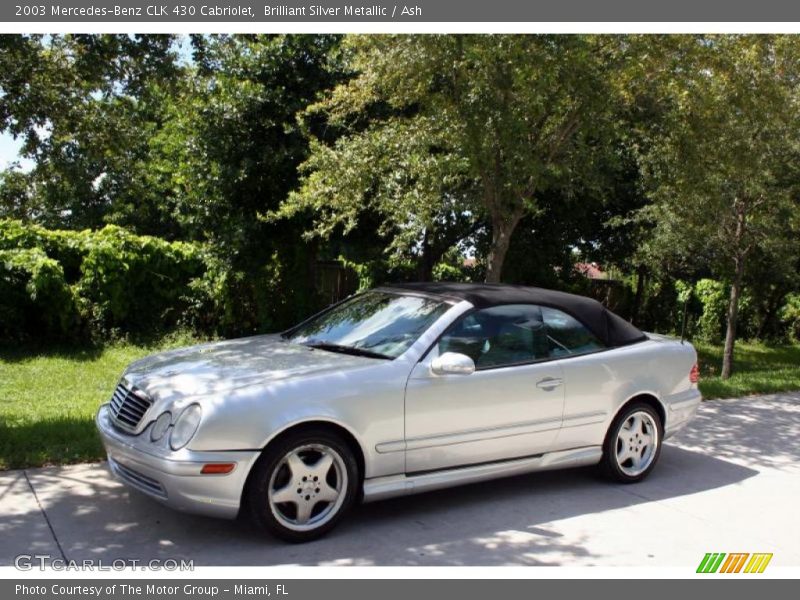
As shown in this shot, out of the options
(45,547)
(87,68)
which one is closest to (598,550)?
(45,547)

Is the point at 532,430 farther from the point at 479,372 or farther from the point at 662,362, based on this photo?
the point at 662,362

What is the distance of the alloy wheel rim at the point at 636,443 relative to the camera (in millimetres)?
6188

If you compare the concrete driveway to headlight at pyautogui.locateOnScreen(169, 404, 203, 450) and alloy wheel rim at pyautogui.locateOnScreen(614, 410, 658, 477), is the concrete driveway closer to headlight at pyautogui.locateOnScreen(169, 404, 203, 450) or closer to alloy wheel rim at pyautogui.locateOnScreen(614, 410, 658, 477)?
alloy wheel rim at pyautogui.locateOnScreen(614, 410, 658, 477)

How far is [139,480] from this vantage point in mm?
4691

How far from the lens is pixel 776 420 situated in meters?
8.92

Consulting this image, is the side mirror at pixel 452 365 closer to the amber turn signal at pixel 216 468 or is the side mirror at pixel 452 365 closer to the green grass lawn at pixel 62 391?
the amber turn signal at pixel 216 468

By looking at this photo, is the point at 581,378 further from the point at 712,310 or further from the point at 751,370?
the point at 712,310

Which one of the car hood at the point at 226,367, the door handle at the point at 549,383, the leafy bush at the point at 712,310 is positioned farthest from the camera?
the leafy bush at the point at 712,310

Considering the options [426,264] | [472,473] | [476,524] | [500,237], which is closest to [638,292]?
[426,264]

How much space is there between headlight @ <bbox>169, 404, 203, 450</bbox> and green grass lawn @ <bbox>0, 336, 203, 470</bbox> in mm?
1982

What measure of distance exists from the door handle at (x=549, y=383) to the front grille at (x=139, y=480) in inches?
105

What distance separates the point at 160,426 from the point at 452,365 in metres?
1.83

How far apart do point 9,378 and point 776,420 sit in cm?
939

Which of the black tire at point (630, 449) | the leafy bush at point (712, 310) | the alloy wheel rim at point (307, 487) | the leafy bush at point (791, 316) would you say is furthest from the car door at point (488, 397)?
the leafy bush at point (791, 316)
